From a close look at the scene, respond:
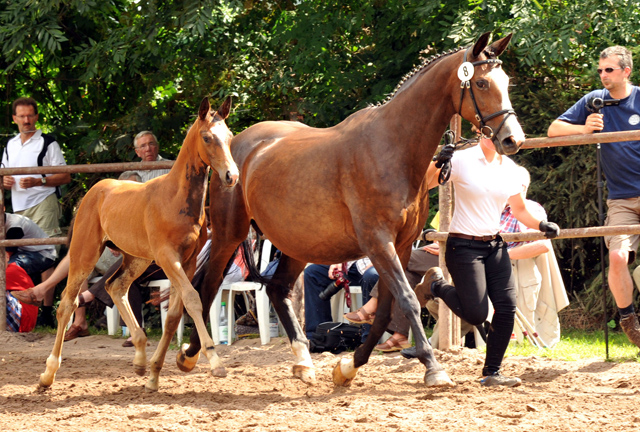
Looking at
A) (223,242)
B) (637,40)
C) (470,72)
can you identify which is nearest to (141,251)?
(223,242)

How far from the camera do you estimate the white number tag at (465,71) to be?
4398 mm

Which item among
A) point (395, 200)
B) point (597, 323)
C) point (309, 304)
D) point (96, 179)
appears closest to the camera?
point (395, 200)

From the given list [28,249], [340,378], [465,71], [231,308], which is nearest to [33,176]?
[28,249]

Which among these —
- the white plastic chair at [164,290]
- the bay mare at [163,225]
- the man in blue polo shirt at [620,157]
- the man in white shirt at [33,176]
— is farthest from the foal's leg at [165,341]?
the man in white shirt at [33,176]

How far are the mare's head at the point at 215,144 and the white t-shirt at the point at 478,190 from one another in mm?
1410

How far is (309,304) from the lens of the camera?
7289 millimetres

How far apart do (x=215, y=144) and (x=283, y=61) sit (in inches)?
178

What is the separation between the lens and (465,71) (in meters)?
4.42

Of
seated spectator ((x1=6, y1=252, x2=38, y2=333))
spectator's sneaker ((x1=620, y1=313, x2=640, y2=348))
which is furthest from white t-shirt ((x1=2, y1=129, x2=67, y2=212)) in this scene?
spectator's sneaker ((x1=620, y1=313, x2=640, y2=348))

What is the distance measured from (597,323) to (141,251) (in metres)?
4.73

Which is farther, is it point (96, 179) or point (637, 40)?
point (96, 179)

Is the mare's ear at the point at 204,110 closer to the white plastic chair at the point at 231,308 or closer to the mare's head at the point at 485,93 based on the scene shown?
the mare's head at the point at 485,93

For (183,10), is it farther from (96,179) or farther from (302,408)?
(302,408)

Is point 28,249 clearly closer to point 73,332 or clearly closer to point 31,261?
point 31,261
